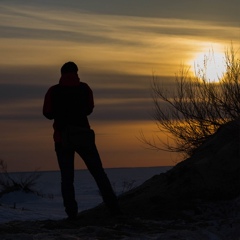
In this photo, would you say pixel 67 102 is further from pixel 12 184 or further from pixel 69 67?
pixel 12 184

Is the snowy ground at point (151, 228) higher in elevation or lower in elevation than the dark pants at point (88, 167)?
lower

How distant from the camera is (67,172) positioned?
29.5 ft

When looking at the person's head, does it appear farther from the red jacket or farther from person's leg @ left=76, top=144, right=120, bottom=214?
person's leg @ left=76, top=144, right=120, bottom=214

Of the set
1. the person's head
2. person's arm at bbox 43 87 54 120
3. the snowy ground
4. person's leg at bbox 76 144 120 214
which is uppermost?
the person's head

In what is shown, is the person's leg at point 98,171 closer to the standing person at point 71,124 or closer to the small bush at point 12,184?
the standing person at point 71,124

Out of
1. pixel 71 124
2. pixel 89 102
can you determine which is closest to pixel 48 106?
pixel 71 124

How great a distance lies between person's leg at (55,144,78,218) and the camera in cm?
898

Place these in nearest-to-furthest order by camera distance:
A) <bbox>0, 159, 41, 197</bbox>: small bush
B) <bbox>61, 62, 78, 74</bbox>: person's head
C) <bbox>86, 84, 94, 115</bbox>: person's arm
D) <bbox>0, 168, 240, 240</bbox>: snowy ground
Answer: <bbox>0, 168, 240, 240</bbox>: snowy ground → <bbox>61, 62, 78, 74</bbox>: person's head → <bbox>86, 84, 94, 115</bbox>: person's arm → <bbox>0, 159, 41, 197</bbox>: small bush

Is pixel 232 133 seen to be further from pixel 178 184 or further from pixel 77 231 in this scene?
pixel 77 231

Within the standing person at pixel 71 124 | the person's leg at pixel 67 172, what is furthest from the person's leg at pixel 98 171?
the person's leg at pixel 67 172

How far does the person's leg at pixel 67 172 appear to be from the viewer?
8.98 m

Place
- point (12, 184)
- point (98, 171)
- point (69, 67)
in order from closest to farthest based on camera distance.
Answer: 1. point (69, 67)
2. point (98, 171)
3. point (12, 184)

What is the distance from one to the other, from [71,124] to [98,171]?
2.33 feet

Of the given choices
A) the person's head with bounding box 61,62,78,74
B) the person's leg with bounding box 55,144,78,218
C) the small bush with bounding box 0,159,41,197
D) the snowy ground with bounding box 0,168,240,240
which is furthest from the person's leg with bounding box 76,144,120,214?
the small bush with bounding box 0,159,41,197
